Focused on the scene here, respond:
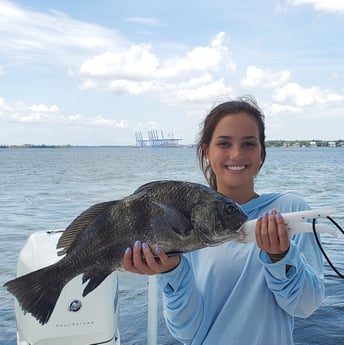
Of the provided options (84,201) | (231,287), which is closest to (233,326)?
(231,287)

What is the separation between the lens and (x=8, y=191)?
29.5m

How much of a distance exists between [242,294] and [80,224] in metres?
0.94

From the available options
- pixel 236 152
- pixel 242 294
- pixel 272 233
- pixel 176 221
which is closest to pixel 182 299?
pixel 242 294

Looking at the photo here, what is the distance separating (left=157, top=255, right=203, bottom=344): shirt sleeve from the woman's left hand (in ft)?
1.53

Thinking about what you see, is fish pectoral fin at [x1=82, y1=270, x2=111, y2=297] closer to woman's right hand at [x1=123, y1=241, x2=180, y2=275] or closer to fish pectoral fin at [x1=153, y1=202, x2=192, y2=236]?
woman's right hand at [x1=123, y1=241, x2=180, y2=275]

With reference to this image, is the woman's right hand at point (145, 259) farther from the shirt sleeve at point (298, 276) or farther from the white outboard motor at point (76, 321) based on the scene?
the white outboard motor at point (76, 321)

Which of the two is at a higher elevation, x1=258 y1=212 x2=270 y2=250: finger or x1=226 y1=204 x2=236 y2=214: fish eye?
x1=226 y1=204 x2=236 y2=214: fish eye

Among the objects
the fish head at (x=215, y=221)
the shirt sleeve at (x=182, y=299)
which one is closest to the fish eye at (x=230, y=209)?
the fish head at (x=215, y=221)

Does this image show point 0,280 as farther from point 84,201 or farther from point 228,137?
point 84,201

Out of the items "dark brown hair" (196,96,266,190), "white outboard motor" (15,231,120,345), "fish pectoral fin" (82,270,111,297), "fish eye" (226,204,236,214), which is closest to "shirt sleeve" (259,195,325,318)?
"fish eye" (226,204,236,214)

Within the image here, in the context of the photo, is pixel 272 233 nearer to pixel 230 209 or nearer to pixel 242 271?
pixel 230 209

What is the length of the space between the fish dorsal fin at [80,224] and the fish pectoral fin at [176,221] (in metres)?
0.29

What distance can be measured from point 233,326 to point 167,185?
2.85 feet

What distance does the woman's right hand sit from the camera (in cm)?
232
